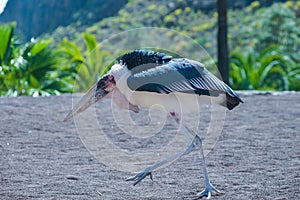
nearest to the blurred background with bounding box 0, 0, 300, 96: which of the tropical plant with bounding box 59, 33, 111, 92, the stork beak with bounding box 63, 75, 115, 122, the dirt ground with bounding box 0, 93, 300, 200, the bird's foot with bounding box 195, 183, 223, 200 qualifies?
the tropical plant with bounding box 59, 33, 111, 92

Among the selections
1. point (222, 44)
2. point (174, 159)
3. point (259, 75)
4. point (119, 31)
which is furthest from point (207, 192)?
point (119, 31)

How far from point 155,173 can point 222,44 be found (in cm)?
813

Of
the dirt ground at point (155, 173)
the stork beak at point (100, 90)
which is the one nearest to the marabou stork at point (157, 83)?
the stork beak at point (100, 90)

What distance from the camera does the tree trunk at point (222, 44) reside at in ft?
46.6

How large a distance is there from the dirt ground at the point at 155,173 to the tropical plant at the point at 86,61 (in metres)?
3.71

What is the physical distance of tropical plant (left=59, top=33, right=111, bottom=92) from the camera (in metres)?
14.2

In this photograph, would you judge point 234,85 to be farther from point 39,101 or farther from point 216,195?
point 216,195

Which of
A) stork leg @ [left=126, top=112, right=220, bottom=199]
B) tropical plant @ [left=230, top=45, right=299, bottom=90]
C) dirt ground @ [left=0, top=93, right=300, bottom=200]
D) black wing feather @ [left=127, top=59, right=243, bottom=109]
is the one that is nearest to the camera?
black wing feather @ [left=127, top=59, right=243, bottom=109]

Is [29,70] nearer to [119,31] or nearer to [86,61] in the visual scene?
[86,61]

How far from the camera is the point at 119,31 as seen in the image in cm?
3541

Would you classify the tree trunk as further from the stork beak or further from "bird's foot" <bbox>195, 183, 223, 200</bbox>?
the stork beak

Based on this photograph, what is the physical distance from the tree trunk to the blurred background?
3 cm

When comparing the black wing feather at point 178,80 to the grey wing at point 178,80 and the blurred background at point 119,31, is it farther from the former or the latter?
the blurred background at point 119,31

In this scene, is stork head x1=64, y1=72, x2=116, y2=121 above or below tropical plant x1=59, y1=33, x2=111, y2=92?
above
